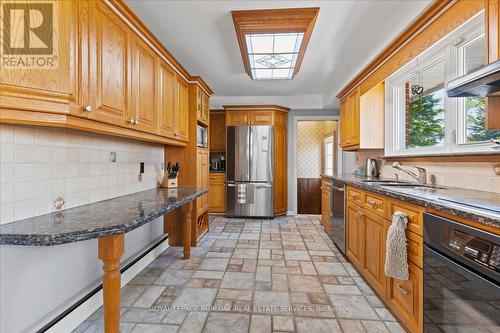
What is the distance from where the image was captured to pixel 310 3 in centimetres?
220

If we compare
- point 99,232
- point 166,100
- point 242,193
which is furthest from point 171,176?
point 242,193

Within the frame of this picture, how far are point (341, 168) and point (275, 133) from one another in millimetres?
1593

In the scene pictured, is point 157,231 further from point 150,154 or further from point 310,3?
point 310,3

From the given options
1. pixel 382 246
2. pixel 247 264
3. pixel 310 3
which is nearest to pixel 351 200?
pixel 382 246

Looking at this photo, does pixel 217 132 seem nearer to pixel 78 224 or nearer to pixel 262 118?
pixel 262 118

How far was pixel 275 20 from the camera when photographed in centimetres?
235

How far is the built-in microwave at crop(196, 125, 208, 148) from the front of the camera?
3.45 meters

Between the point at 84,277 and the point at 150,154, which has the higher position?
the point at 150,154

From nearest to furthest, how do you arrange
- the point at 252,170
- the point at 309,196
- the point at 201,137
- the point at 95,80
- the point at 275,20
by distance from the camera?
1. the point at 95,80
2. the point at 275,20
3. the point at 201,137
4. the point at 252,170
5. the point at 309,196

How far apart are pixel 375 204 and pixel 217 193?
367cm

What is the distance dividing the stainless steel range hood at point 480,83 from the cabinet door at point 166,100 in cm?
231

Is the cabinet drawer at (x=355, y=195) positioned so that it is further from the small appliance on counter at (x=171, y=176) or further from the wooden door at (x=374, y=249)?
the small appliance on counter at (x=171, y=176)

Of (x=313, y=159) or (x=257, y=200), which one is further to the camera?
(x=313, y=159)

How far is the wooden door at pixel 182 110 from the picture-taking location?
291 centimetres
